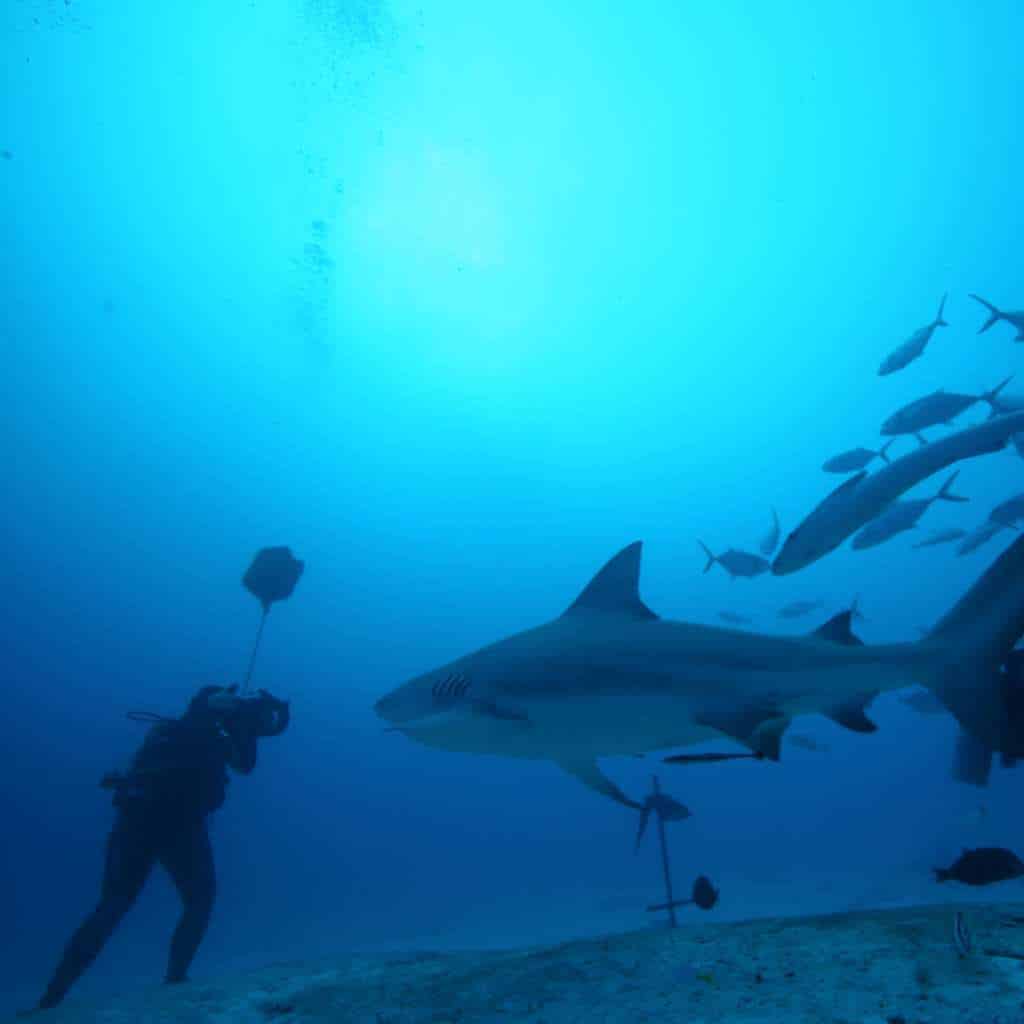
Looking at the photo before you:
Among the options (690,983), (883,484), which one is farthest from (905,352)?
(690,983)

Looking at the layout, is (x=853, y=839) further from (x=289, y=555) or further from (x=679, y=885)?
(x=289, y=555)

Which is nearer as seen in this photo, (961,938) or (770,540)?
(961,938)

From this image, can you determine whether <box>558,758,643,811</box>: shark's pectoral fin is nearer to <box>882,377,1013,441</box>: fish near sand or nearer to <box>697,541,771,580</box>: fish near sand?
<box>697,541,771,580</box>: fish near sand

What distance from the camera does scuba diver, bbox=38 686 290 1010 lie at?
681 cm

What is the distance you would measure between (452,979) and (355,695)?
105764 mm

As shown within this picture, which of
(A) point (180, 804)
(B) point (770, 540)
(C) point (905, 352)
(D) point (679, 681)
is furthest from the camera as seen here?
(B) point (770, 540)

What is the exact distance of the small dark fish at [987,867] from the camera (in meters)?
3.39

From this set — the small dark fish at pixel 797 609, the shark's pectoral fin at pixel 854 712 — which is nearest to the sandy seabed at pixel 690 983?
the shark's pectoral fin at pixel 854 712

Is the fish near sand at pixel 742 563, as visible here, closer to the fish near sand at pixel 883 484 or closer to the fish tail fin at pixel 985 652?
the fish near sand at pixel 883 484

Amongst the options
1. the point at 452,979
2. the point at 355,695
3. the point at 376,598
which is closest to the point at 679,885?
the point at 452,979

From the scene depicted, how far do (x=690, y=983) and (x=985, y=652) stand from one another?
207 centimetres

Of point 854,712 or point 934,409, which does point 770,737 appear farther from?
point 934,409

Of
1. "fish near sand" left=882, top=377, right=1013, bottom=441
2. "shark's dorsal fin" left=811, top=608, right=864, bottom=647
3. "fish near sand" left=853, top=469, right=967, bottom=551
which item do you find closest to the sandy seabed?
"shark's dorsal fin" left=811, top=608, right=864, bottom=647

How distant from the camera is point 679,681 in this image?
335cm
